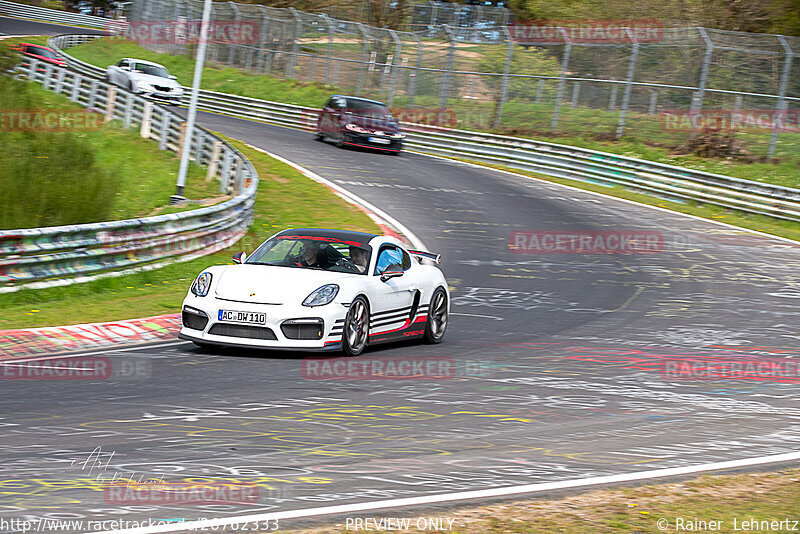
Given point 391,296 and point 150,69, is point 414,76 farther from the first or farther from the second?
point 391,296

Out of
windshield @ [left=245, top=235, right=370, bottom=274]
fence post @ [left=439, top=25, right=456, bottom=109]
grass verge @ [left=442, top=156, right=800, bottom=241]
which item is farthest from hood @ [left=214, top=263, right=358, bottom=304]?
fence post @ [left=439, top=25, right=456, bottom=109]

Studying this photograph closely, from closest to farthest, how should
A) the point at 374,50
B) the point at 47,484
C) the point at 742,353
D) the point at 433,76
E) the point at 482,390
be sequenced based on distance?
1. the point at 47,484
2. the point at 482,390
3. the point at 742,353
4. the point at 433,76
5. the point at 374,50

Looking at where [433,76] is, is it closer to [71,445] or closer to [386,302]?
[386,302]

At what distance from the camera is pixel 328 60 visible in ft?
148

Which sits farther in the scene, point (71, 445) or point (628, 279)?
point (628, 279)

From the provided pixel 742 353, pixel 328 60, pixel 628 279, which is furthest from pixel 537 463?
pixel 328 60

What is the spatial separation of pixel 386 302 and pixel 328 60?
35642 millimetres

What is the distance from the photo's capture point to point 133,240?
14492 millimetres

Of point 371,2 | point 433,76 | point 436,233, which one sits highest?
point 371,2

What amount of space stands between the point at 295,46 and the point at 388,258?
1452 inches

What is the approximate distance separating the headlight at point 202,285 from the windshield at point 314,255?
0.74m

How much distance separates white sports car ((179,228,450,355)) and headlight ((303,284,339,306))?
11 mm

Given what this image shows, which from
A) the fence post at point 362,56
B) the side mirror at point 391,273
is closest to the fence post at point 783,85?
the fence post at point 362,56

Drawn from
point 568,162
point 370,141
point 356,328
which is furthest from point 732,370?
point 370,141
